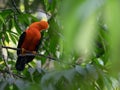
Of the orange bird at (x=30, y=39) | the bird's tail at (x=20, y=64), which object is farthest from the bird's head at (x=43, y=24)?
the bird's tail at (x=20, y=64)

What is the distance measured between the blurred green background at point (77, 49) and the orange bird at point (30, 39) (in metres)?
0.05

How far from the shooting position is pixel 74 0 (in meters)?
0.21

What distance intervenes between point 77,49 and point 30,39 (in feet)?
6.92

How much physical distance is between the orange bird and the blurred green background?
1.9 inches

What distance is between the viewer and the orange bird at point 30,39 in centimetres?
210

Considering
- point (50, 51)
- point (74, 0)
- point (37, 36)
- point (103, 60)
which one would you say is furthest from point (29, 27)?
point (74, 0)

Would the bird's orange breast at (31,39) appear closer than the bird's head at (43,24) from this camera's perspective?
No

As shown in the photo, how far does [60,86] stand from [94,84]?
0.59 ft

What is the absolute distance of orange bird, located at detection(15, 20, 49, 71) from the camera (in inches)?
82.6

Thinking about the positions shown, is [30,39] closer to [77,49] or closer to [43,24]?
[43,24]

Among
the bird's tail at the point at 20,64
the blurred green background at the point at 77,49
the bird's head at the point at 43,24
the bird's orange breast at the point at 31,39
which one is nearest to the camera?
the blurred green background at the point at 77,49

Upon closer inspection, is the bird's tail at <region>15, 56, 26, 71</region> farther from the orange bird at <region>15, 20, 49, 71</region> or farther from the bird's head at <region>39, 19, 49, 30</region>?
the bird's head at <region>39, 19, 49, 30</region>

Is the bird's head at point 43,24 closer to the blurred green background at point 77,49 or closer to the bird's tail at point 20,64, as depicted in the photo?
the blurred green background at point 77,49

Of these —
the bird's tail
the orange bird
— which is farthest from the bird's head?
the bird's tail
